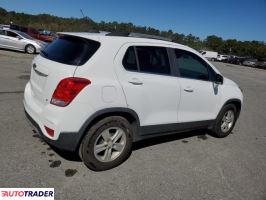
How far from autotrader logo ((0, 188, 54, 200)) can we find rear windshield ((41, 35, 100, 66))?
152cm

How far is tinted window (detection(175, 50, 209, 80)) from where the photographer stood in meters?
4.48

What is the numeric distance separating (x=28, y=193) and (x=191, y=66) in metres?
3.11

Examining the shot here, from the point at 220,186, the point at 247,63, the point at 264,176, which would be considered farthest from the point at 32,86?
the point at 247,63

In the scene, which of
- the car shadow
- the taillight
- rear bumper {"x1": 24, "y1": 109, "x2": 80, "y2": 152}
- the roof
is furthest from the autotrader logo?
the roof

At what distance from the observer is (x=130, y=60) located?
3791mm

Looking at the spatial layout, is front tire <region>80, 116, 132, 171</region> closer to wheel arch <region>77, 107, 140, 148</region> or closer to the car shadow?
wheel arch <region>77, 107, 140, 148</region>

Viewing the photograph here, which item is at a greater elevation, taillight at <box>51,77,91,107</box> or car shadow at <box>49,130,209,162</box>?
taillight at <box>51,77,91,107</box>

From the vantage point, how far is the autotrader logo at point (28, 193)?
3.16m

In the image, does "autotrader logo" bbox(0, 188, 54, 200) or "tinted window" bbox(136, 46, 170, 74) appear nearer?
"autotrader logo" bbox(0, 188, 54, 200)

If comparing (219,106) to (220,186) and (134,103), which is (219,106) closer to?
(220,186)

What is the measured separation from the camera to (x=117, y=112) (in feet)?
12.0

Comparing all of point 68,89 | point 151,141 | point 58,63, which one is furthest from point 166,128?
point 58,63

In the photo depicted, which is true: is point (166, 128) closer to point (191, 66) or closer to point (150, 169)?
point (150, 169)

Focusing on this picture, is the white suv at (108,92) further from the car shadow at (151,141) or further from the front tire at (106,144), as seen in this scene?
the car shadow at (151,141)
